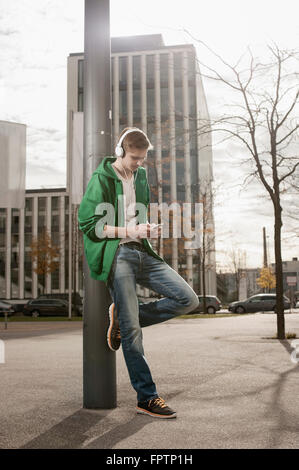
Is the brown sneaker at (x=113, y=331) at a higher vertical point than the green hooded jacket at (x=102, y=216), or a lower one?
lower

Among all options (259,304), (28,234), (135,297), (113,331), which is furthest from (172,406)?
(28,234)

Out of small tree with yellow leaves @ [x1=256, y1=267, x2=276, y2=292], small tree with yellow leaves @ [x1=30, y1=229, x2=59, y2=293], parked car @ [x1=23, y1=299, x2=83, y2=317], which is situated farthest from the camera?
small tree with yellow leaves @ [x1=256, y1=267, x2=276, y2=292]

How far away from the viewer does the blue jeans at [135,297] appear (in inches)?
153

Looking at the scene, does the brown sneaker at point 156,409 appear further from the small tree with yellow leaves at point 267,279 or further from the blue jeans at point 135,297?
the small tree with yellow leaves at point 267,279

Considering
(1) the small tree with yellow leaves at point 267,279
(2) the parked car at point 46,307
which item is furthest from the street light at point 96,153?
(1) the small tree with yellow leaves at point 267,279

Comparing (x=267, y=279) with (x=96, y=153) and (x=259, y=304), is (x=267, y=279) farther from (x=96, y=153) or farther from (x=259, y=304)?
(x=96, y=153)

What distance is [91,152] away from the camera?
174 inches

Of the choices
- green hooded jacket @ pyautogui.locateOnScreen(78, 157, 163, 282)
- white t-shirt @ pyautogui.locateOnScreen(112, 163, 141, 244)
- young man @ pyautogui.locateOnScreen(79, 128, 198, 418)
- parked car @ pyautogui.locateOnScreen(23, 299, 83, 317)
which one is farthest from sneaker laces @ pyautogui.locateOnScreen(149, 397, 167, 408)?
parked car @ pyautogui.locateOnScreen(23, 299, 83, 317)

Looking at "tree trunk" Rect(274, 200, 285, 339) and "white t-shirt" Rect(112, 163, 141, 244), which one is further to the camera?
"tree trunk" Rect(274, 200, 285, 339)

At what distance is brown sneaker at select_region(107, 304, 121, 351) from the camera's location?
3986 mm

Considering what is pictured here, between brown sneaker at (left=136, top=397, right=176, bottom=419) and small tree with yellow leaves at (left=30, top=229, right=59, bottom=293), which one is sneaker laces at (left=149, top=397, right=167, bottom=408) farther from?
small tree with yellow leaves at (left=30, top=229, right=59, bottom=293)

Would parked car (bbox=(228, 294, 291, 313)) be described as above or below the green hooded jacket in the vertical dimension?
below

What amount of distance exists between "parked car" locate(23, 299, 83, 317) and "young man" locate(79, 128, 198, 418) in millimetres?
32685

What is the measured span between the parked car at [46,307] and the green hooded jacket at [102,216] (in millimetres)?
32689
